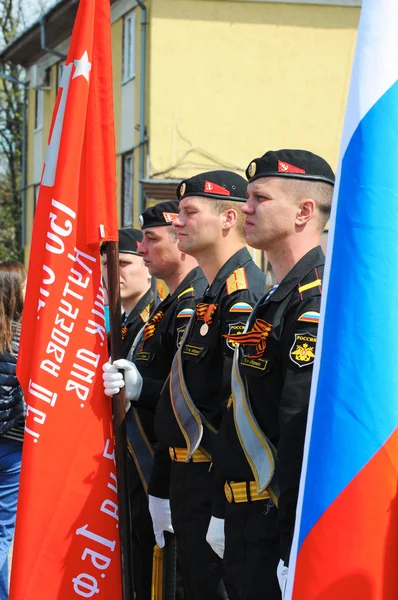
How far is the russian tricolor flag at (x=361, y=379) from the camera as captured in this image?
2.40m

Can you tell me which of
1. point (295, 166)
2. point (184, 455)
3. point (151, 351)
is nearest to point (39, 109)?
point (151, 351)

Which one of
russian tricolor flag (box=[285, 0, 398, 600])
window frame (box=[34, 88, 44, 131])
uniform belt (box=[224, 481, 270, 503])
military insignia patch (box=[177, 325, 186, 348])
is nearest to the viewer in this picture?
russian tricolor flag (box=[285, 0, 398, 600])

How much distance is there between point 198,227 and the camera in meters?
4.46

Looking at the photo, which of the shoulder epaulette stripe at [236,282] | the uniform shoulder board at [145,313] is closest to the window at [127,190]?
the uniform shoulder board at [145,313]

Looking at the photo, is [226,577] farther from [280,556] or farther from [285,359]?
[285,359]

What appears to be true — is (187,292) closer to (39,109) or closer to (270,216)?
(270,216)

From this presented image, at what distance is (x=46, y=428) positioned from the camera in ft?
13.7

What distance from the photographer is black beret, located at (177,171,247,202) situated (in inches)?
179

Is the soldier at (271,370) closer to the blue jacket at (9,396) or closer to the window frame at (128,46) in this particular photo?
the blue jacket at (9,396)

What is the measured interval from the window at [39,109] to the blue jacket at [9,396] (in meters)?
21.0

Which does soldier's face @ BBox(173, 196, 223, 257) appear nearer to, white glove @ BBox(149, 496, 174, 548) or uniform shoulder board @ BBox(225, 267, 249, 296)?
uniform shoulder board @ BBox(225, 267, 249, 296)

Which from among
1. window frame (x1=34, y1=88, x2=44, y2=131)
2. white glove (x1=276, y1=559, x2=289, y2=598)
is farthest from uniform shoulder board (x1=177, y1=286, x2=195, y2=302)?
window frame (x1=34, y1=88, x2=44, y2=131)

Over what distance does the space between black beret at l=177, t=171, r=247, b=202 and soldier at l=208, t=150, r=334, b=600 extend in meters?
0.78

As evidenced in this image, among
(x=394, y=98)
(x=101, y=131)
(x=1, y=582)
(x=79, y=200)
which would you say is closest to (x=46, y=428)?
(x=79, y=200)
